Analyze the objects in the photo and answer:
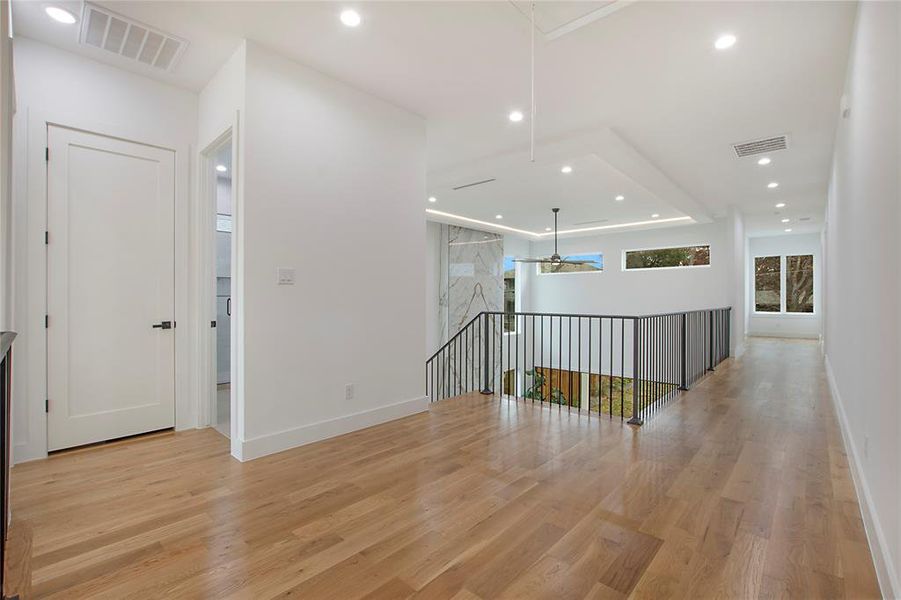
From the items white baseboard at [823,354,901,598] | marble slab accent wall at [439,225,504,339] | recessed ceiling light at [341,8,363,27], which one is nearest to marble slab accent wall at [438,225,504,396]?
marble slab accent wall at [439,225,504,339]

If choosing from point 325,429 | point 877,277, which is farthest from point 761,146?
point 325,429

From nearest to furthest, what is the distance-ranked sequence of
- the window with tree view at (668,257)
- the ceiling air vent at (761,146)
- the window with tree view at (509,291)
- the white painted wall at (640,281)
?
the ceiling air vent at (761,146) < the white painted wall at (640,281) < the window with tree view at (668,257) < the window with tree view at (509,291)

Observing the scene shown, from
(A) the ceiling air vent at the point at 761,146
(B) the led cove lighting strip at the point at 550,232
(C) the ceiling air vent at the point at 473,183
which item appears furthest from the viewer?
(B) the led cove lighting strip at the point at 550,232

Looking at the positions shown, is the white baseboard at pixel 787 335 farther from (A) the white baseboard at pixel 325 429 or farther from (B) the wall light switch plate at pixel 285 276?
(B) the wall light switch plate at pixel 285 276

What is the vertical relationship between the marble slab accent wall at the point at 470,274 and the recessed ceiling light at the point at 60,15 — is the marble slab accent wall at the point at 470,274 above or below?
below

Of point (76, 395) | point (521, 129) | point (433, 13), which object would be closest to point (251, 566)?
point (76, 395)

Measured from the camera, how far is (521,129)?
171 inches

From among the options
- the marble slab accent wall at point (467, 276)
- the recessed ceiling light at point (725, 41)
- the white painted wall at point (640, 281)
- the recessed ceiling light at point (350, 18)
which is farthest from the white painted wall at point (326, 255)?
the white painted wall at point (640, 281)

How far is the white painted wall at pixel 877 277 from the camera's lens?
1592 mm

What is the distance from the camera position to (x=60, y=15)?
2.66m

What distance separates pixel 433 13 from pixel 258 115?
1.39m

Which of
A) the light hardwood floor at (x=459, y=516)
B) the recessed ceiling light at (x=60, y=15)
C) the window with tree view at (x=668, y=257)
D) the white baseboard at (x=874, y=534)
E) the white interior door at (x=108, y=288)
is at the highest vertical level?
the recessed ceiling light at (x=60, y=15)

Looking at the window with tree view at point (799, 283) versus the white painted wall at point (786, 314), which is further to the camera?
the window with tree view at point (799, 283)

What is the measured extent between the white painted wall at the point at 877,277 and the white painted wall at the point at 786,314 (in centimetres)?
1063
